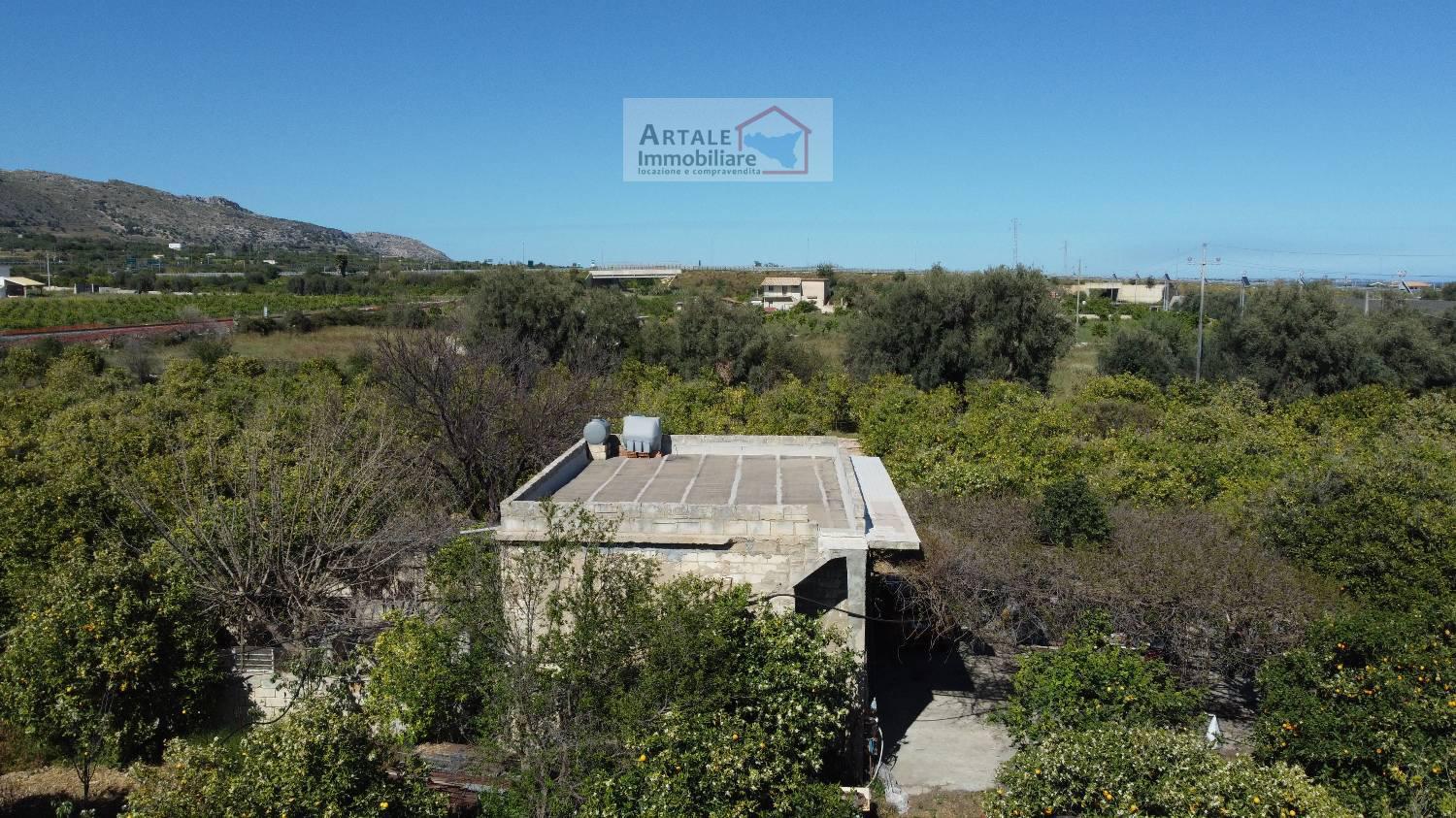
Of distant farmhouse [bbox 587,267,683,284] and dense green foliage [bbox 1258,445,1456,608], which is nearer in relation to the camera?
dense green foliage [bbox 1258,445,1456,608]

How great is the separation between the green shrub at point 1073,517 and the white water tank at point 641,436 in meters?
6.21

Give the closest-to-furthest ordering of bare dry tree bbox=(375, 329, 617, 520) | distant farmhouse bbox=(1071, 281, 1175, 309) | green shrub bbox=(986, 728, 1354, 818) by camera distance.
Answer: green shrub bbox=(986, 728, 1354, 818) < bare dry tree bbox=(375, 329, 617, 520) < distant farmhouse bbox=(1071, 281, 1175, 309)

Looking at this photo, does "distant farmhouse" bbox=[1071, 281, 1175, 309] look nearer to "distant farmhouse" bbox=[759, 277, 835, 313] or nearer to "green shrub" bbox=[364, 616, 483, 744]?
"distant farmhouse" bbox=[759, 277, 835, 313]

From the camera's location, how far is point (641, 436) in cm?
1370

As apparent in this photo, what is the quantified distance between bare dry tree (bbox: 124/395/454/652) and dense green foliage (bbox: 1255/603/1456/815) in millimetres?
11208

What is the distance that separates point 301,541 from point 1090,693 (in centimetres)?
1080

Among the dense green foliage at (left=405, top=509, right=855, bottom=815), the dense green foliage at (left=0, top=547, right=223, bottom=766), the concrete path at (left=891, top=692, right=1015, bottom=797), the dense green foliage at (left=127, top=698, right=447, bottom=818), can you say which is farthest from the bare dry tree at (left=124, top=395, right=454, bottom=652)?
the concrete path at (left=891, top=692, right=1015, bottom=797)

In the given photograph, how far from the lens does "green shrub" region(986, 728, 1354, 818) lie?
7195 millimetres

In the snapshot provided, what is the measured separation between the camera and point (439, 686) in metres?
9.27

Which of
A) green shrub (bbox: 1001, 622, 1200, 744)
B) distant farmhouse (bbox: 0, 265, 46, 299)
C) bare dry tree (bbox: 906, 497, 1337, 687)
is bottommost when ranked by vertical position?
green shrub (bbox: 1001, 622, 1200, 744)

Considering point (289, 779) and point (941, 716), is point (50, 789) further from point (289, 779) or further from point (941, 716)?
point (941, 716)

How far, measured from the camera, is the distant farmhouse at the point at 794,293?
266 ft

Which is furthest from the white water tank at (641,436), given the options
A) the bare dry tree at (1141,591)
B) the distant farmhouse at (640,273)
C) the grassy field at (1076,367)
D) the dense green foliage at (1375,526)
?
the distant farmhouse at (640,273)

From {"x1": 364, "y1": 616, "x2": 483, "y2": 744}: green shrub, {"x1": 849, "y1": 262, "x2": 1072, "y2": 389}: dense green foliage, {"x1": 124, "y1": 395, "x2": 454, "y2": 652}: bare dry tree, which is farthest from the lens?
{"x1": 849, "y1": 262, "x2": 1072, "y2": 389}: dense green foliage
